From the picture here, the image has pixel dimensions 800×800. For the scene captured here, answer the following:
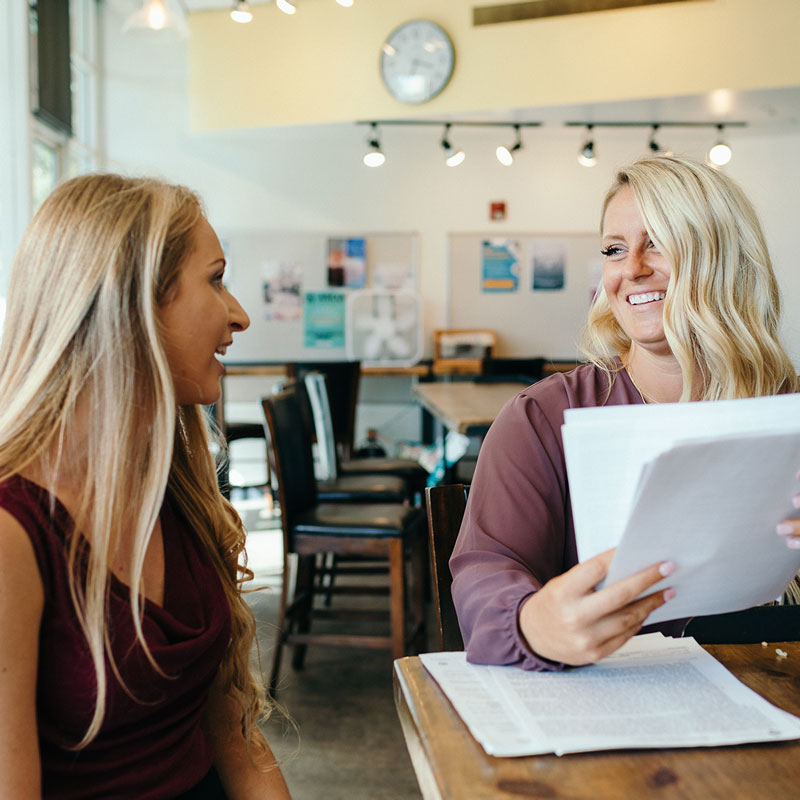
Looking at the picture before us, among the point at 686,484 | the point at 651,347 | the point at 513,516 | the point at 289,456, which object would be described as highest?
the point at 651,347

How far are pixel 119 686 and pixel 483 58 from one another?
16.4 feet

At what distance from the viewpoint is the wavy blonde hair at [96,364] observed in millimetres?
842

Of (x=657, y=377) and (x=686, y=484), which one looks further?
(x=657, y=377)

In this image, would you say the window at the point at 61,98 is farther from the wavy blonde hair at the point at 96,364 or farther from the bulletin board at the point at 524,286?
the wavy blonde hair at the point at 96,364

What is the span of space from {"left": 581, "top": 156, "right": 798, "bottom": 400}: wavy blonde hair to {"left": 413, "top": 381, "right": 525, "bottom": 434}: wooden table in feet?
5.75

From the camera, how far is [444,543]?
1192 mm

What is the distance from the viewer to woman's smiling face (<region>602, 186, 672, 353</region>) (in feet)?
4.08

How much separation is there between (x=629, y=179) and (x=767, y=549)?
0.69m

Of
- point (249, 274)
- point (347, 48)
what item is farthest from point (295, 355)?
point (347, 48)

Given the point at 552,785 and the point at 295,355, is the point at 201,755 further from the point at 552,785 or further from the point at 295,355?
the point at 295,355

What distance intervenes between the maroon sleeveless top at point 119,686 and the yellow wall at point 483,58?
15.5 ft

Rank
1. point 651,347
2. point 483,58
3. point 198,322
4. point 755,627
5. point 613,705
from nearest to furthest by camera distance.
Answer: point 613,705
point 198,322
point 755,627
point 651,347
point 483,58

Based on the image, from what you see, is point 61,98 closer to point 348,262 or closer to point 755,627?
point 348,262

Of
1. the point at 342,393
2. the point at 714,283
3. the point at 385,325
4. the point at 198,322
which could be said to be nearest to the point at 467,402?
the point at 342,393
